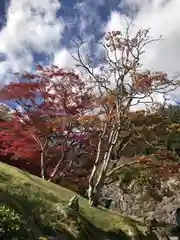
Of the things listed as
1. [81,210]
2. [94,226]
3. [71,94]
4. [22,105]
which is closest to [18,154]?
[22,105]

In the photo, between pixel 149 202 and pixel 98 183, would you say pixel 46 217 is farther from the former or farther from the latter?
pixel 149 202

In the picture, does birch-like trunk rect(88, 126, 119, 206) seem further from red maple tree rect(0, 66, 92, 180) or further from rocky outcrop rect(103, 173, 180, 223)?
rocky outcrop rect(103, 173, 180, 223)

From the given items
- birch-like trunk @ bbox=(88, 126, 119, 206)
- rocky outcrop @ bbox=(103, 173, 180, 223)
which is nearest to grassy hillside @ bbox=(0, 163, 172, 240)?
birch-like trunk @ bbox=(88, 126, 119, 206)

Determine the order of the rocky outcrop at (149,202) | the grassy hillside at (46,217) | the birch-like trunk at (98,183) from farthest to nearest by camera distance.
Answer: the rocky outcrop at (149,202) → the birch-like trunk at (98,183) → the grassy hillside at (46,217)

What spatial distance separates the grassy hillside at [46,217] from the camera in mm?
7793

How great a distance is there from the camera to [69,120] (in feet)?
55.0

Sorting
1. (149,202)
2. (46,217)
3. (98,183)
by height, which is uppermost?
(149,202)

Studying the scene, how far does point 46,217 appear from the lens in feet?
31.7

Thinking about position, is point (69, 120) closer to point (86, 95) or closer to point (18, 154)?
point (86, 95)

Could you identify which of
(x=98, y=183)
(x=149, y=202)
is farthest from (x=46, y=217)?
(x=149, y=202)

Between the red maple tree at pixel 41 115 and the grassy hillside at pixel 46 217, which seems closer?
the grassy hillside at pixel 46 217

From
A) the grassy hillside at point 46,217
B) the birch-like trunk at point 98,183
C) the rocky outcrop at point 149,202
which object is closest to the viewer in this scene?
the grassy hillside at point 46,217

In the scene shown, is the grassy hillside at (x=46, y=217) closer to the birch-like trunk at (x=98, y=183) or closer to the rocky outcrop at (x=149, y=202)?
the birch-like trunk at (x=98, y=183)

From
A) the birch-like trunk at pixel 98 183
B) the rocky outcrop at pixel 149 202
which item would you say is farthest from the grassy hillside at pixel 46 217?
the rocky outcrop at pixel 149 202
